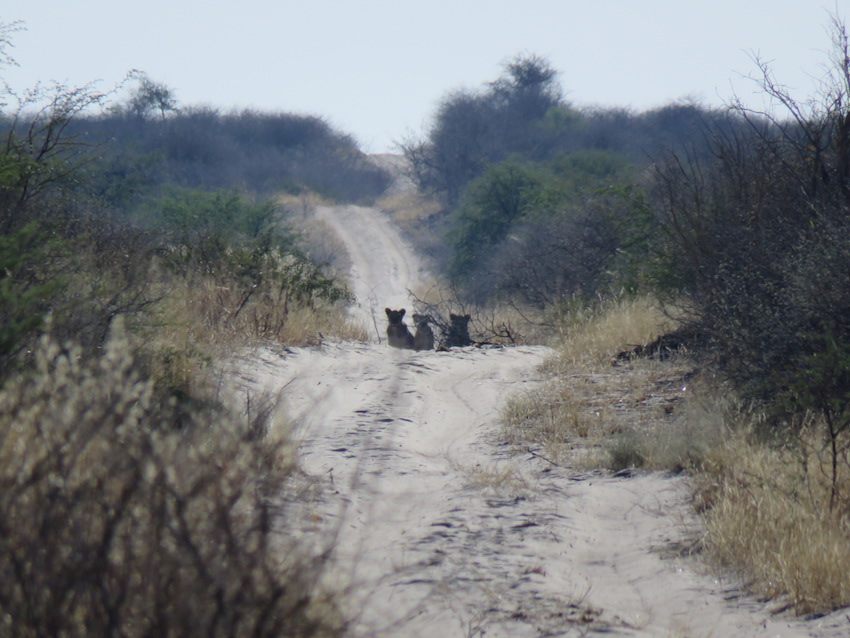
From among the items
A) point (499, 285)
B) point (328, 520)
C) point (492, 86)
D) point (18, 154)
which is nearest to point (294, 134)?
point (492, 86)

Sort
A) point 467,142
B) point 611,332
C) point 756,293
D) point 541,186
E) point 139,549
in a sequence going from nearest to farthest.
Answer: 1. point 139,549
2. point 756,293
3. point 611,332
4. point 541,186
5. point 467,142

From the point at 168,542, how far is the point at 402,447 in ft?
14.7

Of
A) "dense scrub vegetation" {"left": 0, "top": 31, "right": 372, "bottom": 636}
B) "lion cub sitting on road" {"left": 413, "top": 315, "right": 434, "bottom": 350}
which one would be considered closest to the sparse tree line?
"lion cub sitting on road" {"left": 413, "top": 315, "right": 434, "bottom": 350}

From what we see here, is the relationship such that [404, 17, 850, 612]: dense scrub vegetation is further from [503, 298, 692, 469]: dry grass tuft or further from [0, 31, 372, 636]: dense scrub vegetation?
[0, 31, 372, 636]: dense scrub vegetation

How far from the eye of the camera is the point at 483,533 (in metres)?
4.47

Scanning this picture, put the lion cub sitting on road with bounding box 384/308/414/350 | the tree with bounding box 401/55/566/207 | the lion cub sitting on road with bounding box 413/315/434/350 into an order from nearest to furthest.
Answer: the lion cub sitting on road with bounding box 384/308/414/350 → the lion cub sitting on road with bounding box 413/315/434/350 → the tree with bounding box 401/55/566/207

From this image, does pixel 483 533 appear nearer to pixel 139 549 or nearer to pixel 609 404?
pixel 139 549

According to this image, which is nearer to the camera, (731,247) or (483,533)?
(483,533)

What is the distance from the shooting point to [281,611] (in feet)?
6.81

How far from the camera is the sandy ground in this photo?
3.32 metres

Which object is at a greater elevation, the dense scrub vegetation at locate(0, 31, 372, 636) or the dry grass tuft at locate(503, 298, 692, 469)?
Answer: the dense scrub vegetation at locate(0, 31, 372, 636)

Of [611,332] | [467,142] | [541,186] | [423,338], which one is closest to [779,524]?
[611,332]

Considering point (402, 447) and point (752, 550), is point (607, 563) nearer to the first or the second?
point (752, 550)

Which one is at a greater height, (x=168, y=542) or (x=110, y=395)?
(x=110, y=395)
